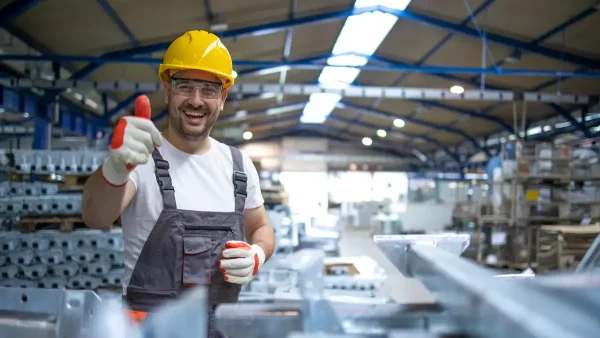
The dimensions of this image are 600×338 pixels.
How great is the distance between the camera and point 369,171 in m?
26.9

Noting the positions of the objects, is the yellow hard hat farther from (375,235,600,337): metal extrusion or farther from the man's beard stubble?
(375,235,600,337): metal extrusion

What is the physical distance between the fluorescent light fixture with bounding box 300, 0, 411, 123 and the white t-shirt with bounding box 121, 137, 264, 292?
7.09 m

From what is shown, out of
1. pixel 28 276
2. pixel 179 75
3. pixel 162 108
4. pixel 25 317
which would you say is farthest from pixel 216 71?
pixel 162 108

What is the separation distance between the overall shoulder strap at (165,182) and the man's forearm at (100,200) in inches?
5.5

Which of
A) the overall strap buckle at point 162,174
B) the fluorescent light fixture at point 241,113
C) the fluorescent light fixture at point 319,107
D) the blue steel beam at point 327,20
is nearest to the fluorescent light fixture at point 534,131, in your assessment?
the fluorescent light fixture at point 319,107

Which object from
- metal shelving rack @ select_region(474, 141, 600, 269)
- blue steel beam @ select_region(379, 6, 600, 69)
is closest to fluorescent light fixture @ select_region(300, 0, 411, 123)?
blue steel beam @ select_region(379, 6, 600, 69)

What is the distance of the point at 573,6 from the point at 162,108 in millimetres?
10146

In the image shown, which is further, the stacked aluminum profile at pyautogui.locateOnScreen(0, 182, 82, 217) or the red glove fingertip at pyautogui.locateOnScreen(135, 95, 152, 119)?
the stacked aluminum profile at pyautogui.locateOnScreen(0, 182, 82, 217)

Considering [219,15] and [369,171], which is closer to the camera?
[219,15]

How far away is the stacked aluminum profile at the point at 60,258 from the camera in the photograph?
5.04 meters

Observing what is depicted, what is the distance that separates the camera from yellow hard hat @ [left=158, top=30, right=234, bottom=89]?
2.03 m

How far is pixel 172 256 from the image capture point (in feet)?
6.24

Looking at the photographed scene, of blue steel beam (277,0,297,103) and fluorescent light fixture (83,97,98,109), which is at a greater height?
blue steel beam (277,0,297,103)

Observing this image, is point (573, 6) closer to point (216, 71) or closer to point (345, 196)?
point (216, 71)
